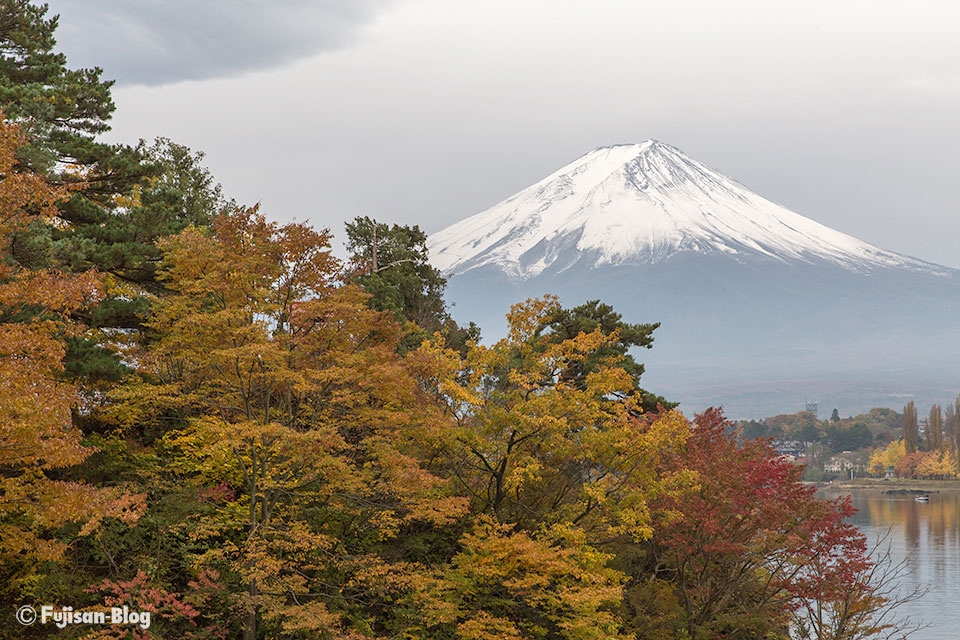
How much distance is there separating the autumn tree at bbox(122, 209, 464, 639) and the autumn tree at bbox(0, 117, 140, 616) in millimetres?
2231

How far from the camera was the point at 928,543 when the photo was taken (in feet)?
209

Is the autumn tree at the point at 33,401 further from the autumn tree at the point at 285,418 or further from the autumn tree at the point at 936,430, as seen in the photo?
the autumn tree at the point at 936,430

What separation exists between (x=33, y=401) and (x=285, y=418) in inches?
249

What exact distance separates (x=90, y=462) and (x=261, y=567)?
5.13 m

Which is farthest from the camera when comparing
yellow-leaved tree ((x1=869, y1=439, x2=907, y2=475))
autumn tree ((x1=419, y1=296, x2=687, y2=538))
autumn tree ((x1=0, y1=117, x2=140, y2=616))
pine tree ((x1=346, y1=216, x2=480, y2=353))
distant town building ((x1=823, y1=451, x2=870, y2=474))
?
distant town building ((x1=823, y1=451, x2=870, y2=474))

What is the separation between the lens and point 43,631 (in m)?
15.5

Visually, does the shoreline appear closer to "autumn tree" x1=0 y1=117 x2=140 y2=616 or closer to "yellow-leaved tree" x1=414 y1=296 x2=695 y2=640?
"yellow-leaved tree" x1=414 y1=296 x2=695 y2=640

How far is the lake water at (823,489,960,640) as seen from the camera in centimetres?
3900

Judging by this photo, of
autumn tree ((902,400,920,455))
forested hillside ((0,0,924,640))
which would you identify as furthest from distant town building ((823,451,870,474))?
forested hillside ((0,0,924,640))

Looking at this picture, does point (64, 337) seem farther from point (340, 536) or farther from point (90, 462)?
point (340, 536)

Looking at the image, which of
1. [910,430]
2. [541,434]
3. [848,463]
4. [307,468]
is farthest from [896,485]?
[307,468]

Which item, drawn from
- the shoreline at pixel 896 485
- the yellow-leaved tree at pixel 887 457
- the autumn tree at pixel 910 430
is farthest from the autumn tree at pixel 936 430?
the shoreline at pixel 896 485

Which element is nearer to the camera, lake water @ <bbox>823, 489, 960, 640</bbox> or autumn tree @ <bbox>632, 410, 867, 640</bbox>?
autumn tree @ <bbox>632, 410, 867, 640</bbox>

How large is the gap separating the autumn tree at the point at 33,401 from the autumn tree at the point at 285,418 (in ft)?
7.32
